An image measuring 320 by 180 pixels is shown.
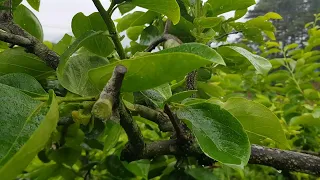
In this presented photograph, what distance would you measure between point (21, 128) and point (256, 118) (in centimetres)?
28

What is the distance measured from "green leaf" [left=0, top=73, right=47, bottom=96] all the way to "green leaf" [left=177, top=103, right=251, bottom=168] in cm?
14

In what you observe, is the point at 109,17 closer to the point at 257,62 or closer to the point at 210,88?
the point at 257,62

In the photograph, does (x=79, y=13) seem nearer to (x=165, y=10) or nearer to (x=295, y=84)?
(x=165, y=10)

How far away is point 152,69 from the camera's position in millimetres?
330

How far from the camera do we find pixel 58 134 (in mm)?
820

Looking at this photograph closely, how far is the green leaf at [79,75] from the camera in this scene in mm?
422

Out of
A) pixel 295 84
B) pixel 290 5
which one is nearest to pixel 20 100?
pixel 295 84

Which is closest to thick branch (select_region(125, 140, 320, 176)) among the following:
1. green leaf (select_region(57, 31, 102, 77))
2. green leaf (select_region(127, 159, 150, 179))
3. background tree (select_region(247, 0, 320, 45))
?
green leaf (select_region(127, 159, 150, 179))

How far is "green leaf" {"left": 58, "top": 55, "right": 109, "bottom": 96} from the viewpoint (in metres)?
0.42

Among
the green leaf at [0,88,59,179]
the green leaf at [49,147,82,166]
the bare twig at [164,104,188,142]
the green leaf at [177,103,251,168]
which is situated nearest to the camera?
the green leaf at [0,88,59,179]

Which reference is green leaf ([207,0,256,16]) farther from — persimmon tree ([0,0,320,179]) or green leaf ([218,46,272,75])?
green leaf ([218,46,272,75])

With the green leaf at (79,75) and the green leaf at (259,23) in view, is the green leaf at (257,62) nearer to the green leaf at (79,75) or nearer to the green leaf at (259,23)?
the green leaf at (79,75)

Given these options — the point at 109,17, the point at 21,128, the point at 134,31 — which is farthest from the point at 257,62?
the point at 134,31

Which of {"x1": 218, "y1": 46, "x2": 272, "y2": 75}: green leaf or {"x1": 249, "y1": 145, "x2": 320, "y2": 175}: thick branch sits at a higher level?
{"x1": 218, "y1": 46, "x2": 272, "y2": 75}: green leaf
